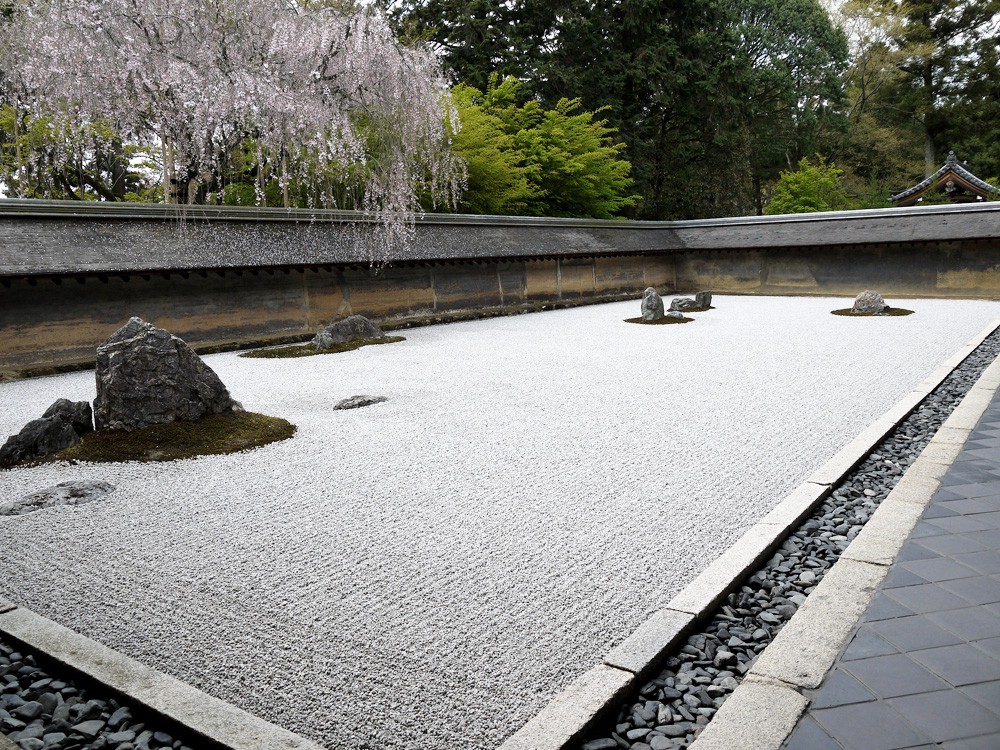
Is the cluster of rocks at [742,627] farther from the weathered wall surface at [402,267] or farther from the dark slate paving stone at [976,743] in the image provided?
the weathered wall surface at [402,267]

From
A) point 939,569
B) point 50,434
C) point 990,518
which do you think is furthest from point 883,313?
point 50,434

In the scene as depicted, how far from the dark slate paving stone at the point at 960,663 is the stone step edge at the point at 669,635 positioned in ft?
1.62

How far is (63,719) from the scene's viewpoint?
2049 mm

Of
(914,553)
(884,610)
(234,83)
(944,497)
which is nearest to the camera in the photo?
(884,610)

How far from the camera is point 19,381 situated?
8.32 m

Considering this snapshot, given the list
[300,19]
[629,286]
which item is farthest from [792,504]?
[629,286]

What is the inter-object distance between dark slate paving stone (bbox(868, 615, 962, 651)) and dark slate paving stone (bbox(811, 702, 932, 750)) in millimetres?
392

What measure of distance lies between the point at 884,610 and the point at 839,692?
0.59m

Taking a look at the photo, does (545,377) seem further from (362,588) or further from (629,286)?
(629,286)

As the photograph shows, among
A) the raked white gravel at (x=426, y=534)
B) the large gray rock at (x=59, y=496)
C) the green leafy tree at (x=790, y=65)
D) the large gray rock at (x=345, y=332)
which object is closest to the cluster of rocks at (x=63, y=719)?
the raked white gravel at (x=426, y=534)

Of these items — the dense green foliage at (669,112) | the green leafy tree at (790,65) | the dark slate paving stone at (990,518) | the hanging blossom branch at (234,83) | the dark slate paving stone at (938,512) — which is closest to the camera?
the dark slate paving stone at (990,518)

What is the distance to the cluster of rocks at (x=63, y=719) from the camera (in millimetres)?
1923

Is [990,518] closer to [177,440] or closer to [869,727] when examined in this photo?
[869,727]

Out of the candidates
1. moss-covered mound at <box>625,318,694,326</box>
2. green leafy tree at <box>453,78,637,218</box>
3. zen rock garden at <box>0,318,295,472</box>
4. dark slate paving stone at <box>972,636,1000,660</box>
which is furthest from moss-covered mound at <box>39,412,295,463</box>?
green leafy tree at <box>453,78,637,218</box>
